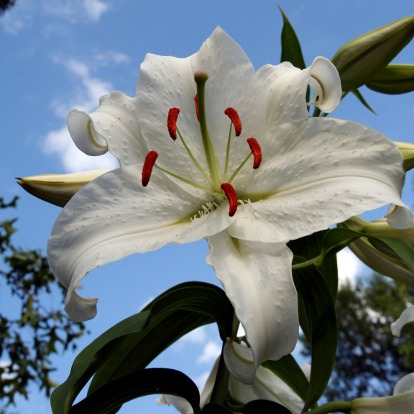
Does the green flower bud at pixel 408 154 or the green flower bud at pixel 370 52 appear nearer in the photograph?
the green flower bud at pixel 408 154

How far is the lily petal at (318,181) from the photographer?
71 centimetres

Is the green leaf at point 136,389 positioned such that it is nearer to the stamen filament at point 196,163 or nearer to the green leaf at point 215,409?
the green leaf at point 215,409

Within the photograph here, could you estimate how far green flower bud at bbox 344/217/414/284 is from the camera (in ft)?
3.14

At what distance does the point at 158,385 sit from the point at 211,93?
1.19 ft

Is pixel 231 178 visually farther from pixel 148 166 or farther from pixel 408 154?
pixel 408 154

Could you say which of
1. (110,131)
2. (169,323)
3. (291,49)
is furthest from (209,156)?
(291,49)

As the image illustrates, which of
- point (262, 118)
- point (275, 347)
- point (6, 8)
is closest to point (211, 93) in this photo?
point (262, 118)

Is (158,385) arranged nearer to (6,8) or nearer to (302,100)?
(302,100)

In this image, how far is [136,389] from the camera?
799 millimetres

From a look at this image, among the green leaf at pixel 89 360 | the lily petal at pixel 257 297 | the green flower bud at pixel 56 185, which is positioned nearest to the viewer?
the lily petal at pixel 257 297

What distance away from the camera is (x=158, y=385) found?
0.81 metres

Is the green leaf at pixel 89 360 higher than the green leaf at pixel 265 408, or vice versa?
the green leaf at pixel 89 360

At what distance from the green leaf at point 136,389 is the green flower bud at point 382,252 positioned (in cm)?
34

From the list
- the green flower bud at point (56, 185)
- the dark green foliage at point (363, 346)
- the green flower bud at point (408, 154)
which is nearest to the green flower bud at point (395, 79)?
the green flower bud at point (408, 154)
